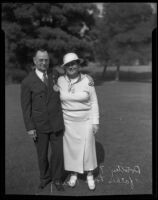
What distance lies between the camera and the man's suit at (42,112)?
3.58 metres

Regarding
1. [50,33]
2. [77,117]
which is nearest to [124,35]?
[50,33]

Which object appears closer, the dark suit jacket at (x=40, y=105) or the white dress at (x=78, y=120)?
the dark suit jacket at (x=40, y=105)

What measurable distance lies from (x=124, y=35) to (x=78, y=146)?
6.79 ft

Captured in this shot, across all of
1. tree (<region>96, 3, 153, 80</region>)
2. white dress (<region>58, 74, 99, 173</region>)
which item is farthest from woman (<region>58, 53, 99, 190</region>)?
tree (<region>96, 3, 153, 80</region>)

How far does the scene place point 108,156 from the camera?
15.9ft

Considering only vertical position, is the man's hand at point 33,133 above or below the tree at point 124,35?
below

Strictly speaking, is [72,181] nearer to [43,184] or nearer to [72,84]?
[43,184]

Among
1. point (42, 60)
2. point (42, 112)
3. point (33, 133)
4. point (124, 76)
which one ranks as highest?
point (42, 60)

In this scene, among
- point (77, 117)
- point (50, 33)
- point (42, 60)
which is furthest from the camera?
point (50, 33)

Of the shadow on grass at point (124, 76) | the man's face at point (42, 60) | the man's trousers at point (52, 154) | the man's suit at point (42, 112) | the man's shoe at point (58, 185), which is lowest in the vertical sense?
the man's shoe at point (58, 185)

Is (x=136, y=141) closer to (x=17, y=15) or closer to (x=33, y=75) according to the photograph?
(x=33, y=75)

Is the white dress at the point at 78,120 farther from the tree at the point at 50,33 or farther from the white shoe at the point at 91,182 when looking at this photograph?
the tree at the point at 50,33

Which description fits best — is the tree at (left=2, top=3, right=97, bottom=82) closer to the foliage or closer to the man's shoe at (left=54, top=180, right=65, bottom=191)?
the foliage

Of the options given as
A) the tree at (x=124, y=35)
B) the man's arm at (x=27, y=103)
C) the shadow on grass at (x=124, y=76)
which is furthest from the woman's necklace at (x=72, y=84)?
the tree at (x=124, y=35)
